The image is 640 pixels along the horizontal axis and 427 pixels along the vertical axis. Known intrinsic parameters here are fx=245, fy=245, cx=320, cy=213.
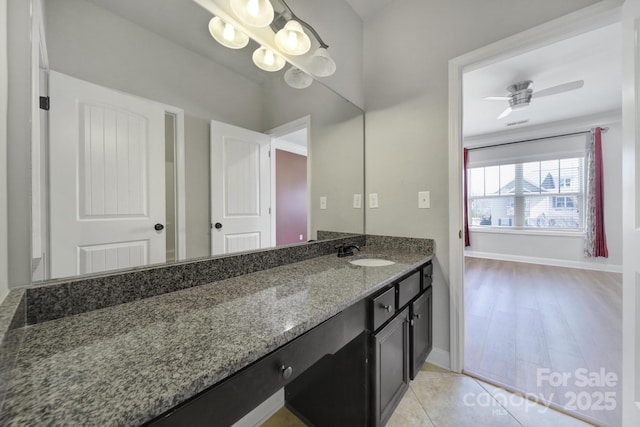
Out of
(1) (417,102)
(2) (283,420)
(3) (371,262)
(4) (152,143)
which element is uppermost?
(1) (417,102)

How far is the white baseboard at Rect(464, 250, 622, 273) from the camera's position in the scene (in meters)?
3.97

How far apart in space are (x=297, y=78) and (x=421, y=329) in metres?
1.70

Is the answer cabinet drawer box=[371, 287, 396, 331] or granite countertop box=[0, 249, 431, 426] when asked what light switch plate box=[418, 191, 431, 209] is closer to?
cabinet drawer box=[371, 287, 396, 331]

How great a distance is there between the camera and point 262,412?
130 centimetres

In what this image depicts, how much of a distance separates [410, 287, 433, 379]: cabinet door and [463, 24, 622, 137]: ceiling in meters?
2.37

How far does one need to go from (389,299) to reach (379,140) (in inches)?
49.0

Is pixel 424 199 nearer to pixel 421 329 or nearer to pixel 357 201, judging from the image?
pixel 357 201

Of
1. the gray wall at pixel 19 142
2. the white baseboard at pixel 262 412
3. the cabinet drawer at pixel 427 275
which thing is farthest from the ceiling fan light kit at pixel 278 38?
the white baseboard at pixel 262 412

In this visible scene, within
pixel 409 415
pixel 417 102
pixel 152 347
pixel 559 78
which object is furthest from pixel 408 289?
pixel 559 78

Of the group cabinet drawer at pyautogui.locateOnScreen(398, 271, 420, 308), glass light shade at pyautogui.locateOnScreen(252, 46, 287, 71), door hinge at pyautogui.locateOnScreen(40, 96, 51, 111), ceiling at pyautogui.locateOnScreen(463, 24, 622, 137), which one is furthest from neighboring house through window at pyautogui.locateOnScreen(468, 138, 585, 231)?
door hinge at pyautogui.locateOnScreen(40, 96, 51, 111)

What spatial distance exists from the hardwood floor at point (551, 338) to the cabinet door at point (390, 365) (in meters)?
0.67

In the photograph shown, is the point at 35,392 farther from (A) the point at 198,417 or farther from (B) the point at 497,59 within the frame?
(B) the point at 497,59

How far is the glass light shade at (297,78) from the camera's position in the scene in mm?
1419

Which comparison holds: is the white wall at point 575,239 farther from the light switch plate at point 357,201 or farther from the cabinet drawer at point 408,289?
the cabinet drawer at point 408,289
